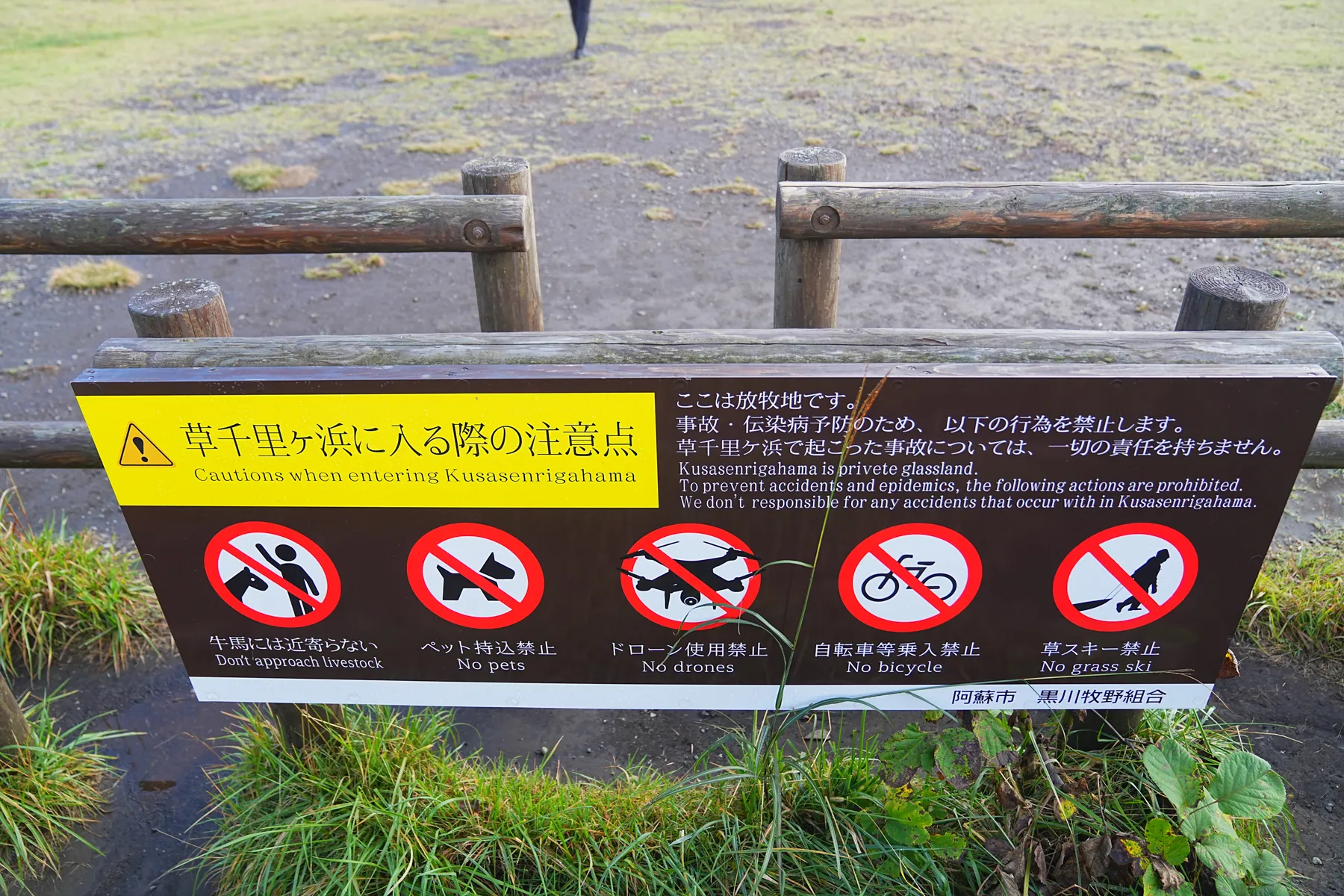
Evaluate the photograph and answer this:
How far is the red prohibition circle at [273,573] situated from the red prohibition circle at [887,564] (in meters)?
1.12

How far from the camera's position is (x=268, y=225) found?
249cm

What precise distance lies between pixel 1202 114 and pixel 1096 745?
837 cm

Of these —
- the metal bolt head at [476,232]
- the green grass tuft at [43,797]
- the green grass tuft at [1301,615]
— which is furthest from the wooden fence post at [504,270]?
the green grass tuft at [1301,615]

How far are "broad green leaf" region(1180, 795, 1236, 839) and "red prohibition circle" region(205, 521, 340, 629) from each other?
6.24 feet

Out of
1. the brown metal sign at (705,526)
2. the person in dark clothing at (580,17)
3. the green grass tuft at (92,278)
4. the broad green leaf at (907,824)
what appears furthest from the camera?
the person in dark clothing at (580,17)

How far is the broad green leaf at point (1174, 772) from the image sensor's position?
76.9 inches

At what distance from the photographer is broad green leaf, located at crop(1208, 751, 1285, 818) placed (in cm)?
196

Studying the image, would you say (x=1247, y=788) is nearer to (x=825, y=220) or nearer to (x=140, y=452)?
(x=825, y=220)

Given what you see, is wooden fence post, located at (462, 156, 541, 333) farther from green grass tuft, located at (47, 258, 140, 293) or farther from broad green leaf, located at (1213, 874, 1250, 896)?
green grass tuft, located at (47, 258, 140, 293)

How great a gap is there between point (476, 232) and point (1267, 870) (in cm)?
236

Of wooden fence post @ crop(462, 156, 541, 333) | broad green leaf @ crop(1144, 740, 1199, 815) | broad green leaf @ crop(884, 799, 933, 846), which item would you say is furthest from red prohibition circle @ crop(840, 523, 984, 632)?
wooden fence post @ crop(462, 156, 541, 333)

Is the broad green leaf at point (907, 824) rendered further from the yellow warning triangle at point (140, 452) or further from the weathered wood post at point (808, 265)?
the yellow warning triangle at point (140, 452)

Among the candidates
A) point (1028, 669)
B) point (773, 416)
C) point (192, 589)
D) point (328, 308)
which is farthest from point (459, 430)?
point (328, 308)

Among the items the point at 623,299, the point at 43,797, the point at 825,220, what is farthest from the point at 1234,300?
the point at 623,299
